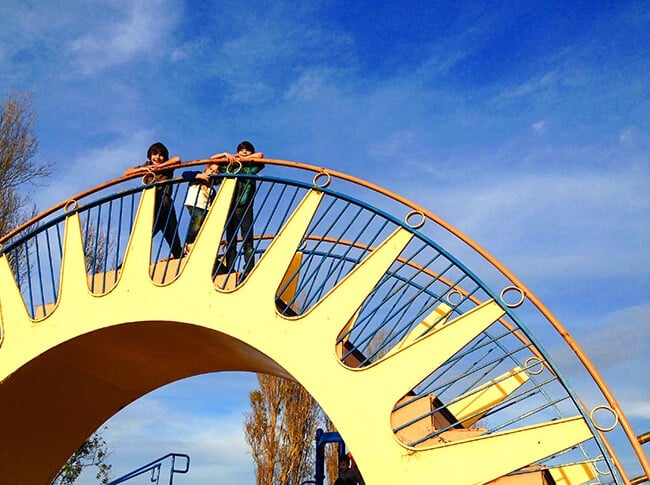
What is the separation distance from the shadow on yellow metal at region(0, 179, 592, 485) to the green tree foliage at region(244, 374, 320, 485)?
13.5 metres

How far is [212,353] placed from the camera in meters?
6.98

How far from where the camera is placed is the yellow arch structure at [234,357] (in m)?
4.84

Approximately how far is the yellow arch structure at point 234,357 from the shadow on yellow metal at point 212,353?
0.01 metres

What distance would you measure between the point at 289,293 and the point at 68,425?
3.00 meters

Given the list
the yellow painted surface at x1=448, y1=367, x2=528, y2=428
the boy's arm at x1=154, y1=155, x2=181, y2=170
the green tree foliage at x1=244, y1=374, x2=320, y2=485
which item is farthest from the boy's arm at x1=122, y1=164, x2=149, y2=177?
the green tree foliage at x1=244, y1=374, x2=320, y2=485

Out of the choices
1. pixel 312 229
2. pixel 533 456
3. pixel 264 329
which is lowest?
pixel 533 456

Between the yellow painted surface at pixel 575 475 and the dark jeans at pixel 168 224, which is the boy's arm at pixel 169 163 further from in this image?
the yellow painted surface at pixel 575 475

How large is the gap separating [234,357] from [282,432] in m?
15.1

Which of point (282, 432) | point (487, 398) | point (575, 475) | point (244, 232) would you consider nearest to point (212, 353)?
point (244, 232)

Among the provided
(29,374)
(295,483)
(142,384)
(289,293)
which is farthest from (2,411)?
(295,483)

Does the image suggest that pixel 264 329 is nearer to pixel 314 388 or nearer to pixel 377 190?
pixel 314 388

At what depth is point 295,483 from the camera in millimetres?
20781

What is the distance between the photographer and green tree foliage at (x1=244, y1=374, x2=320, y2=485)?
2077 cm

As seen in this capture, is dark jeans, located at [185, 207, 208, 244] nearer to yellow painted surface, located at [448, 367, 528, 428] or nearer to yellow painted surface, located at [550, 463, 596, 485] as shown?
yellow painted surface, located at [448, 367, 528, 428]
